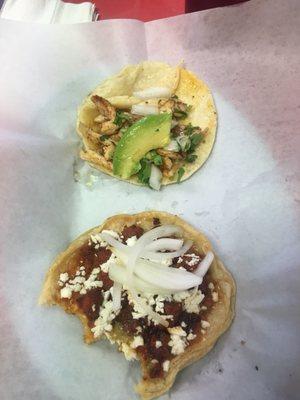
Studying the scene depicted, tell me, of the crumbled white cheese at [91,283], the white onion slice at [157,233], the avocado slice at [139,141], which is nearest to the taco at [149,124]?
the avocado slice at [139,141]

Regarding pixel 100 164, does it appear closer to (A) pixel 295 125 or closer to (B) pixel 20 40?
(B) pixel 20 40

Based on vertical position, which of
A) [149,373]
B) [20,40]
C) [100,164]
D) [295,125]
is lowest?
[149,373]

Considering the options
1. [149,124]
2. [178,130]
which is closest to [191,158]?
[178,130]

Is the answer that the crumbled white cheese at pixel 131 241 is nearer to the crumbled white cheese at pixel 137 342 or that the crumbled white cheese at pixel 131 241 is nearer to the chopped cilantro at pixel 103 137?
the crumbled white cheese at pixel 137 342

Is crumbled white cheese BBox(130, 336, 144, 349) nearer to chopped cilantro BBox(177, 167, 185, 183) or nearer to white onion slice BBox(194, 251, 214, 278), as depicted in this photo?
white onion slice BBox(194, 251, 214, 278)

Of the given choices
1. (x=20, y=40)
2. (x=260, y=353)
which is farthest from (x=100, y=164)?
(x=260, y=353)

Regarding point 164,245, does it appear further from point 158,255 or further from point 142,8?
point 142,8
